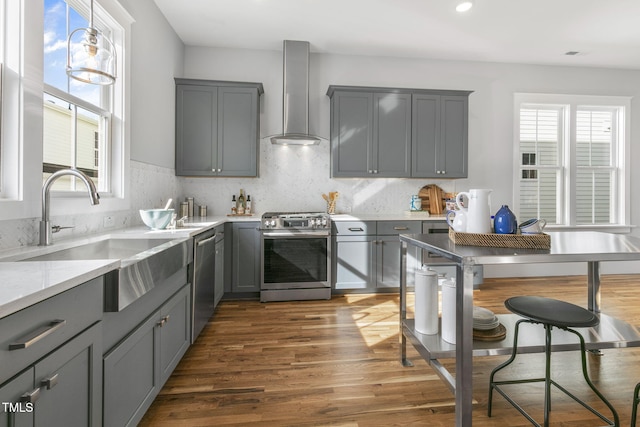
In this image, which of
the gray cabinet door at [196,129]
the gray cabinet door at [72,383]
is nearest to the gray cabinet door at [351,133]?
the gray cabinet door at [196,129]

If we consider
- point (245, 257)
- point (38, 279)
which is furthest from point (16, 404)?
point (245, 257)

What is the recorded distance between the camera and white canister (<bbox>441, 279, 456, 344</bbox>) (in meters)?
1.85

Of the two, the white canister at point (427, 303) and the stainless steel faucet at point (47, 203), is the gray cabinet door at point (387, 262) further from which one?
the stainless steel faucet at point (47, 203)

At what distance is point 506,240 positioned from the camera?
163 centimetres

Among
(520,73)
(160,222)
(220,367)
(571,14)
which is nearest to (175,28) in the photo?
(160,222)

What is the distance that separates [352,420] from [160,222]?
6.44 ft

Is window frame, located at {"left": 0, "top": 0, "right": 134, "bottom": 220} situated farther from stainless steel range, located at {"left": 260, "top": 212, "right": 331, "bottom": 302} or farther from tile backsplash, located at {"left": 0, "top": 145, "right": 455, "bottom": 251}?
tile backsplash, located at {"left": 0, "top": 145, "right": 455, "bottom": 251}

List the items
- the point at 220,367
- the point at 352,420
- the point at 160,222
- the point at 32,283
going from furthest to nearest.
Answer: the point at 160,222 < the point at 220,367 < the point at 352,420 < the point at 32,283

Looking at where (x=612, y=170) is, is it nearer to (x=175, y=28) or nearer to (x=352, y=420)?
(x=352, y=420)

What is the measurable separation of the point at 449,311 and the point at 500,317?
646 millimetres

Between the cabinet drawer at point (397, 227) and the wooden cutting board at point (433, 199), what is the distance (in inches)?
29.4

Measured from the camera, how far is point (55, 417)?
98 centimetres

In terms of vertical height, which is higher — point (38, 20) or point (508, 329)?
point (38, 20)

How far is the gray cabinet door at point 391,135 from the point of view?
4266mm
